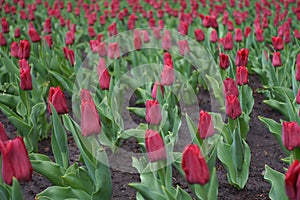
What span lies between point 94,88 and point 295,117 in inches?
64.5

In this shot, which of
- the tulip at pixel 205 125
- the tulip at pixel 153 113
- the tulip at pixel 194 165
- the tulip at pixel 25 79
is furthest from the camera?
the tulip at pixel 25 79

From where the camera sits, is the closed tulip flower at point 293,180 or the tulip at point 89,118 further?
the tulip at point 89,118

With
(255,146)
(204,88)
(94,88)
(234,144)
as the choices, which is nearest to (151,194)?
(234,144)

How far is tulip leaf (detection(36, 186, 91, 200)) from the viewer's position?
85.0 inches

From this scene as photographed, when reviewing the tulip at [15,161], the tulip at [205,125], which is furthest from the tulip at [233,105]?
the tulip at [15,161]

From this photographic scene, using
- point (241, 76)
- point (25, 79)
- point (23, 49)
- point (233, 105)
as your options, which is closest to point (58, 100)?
point (25, 79)

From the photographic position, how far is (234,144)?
2.63 meters

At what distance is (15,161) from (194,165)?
0.67 meters

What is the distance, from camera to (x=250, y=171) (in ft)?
10.1

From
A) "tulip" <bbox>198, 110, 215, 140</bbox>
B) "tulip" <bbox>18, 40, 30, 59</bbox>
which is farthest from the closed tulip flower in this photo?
"tulip" <bbox>18, 40, 30, 59</bbox>

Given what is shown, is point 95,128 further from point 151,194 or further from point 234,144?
point 234,144

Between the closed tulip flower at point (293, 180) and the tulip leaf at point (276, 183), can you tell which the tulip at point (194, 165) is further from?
the tulip leaf at point (276, 183)

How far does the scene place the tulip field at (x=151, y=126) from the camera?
2049 mm

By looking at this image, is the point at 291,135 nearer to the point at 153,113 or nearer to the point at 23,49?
the point at 153,113
